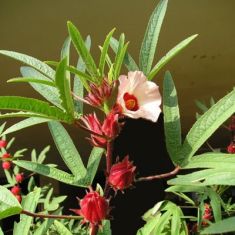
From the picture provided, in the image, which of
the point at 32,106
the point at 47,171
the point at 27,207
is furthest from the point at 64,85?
the point at 27,207

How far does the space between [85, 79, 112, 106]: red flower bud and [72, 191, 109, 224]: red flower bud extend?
9 centimetres

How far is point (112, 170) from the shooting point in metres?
0.55

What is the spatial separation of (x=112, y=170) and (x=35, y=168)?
0.31 ft

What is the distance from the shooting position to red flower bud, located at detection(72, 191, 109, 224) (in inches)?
21.3

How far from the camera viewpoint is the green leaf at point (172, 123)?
571mm

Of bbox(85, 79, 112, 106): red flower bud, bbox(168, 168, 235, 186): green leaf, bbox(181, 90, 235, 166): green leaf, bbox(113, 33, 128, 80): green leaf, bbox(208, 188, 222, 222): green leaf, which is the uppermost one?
bbox(113, 33, 128, 80): green leaf

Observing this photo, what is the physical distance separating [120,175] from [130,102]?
73 mm

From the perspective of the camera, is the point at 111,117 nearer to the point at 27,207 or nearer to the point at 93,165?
the point at 93,165

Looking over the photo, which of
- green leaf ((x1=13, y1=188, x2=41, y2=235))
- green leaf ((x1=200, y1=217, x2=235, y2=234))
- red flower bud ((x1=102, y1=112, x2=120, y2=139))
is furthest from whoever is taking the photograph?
green leaf ((x1=13, y1=188, x2=41, y2=235))

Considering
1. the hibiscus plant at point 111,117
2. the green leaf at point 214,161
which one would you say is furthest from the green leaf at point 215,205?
the green leaf at point 214,161

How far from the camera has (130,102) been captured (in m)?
0.53

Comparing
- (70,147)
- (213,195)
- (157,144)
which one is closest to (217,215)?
Result: (213,195)

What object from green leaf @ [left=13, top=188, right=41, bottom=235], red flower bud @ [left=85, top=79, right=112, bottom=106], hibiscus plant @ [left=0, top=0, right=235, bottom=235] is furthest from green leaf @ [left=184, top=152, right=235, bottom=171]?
green leaf @ [left=13, top=188, right=41, bottom=235]

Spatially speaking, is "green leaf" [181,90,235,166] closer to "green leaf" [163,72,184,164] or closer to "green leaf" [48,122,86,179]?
"green leaf" [163,72,184,164]
